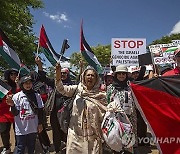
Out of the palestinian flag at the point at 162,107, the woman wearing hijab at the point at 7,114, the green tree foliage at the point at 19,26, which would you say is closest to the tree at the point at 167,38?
the green tree foliage at the point at 19,26

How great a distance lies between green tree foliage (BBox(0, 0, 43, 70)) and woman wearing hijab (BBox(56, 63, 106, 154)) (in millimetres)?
11137

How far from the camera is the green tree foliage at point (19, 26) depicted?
14.9 metres

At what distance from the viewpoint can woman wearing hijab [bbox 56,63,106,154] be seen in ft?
12.4

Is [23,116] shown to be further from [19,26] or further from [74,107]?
[19,26]

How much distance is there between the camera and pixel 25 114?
4.87 meters

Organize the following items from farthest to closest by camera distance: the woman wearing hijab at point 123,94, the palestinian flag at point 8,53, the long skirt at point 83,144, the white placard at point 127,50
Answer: the white placard at point 127,50 < the palestinian flag at point 8,53 < the woman wearing hijab at point 123,94 < the long skirt at point 83,144

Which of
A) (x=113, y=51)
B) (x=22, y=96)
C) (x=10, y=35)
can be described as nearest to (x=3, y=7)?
(x=10, y=35)

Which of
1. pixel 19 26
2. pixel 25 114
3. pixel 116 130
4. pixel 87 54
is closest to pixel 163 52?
pixel 87 54

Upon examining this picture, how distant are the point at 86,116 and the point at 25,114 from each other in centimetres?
148

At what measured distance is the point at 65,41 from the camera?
4312 millimetres

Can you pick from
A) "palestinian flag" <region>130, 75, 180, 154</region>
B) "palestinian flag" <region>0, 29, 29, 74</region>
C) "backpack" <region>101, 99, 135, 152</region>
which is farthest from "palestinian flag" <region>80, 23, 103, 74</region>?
"backpack" <region>101, 99, 135, 152</region>

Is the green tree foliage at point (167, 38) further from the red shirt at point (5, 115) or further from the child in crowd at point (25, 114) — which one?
the child in crowd at point (25, 114)

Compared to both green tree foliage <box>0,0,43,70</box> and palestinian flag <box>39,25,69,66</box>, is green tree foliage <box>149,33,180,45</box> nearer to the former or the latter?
green tree foliage <box>0,0,43,70</box>

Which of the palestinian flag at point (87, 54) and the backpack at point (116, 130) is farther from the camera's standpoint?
the palestinian flag at point (87, 54)
